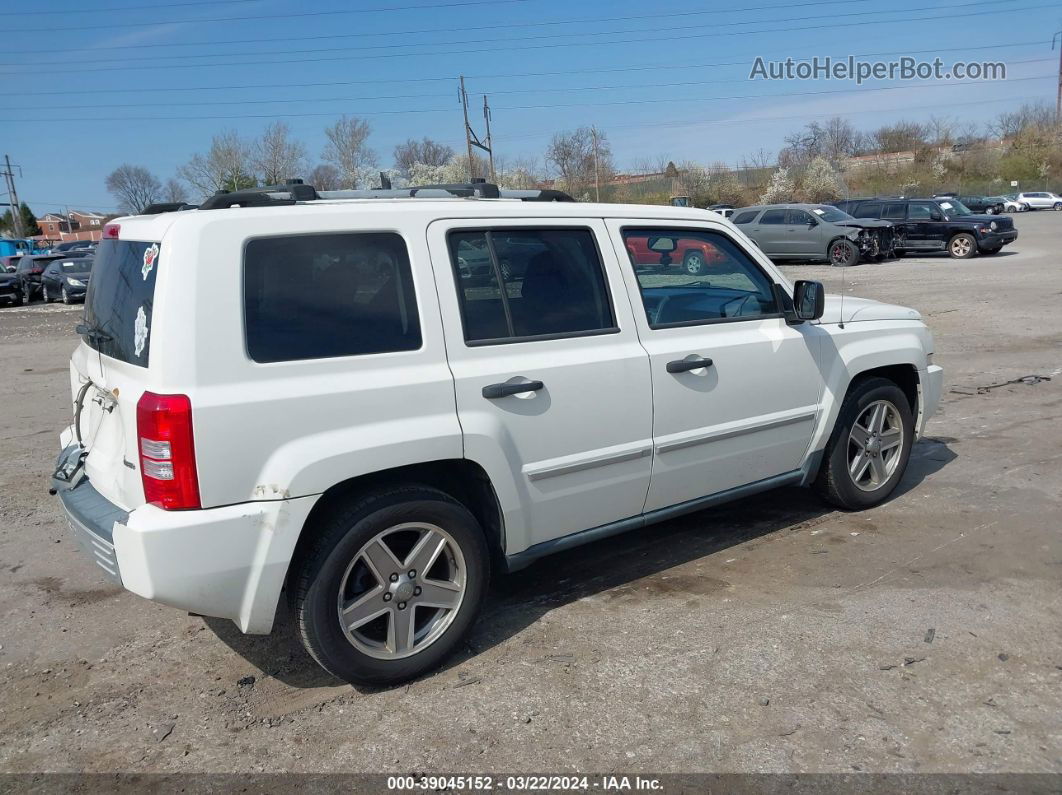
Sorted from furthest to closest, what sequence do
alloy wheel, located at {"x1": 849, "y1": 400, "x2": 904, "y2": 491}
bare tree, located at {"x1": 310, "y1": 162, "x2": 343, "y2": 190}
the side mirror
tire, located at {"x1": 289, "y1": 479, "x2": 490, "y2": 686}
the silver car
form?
bare tree, located at {"x1": 310, "y1": 162, "x2": 343, "y2": 190} → the silver car → alloy wheel, located at {"x1": 849, "y1": 400, "x2": 904, "y2": 491} → the side mirror → tire, located at {"x1": 289, "y1": 479, "x2": 490, "y2": 686}

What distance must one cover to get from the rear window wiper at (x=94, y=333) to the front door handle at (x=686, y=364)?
2.44m

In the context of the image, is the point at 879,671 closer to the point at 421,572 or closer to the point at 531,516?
the point at 531,516

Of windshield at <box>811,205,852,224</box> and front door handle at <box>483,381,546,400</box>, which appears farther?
windshield at <box>811,205,852,224</box>

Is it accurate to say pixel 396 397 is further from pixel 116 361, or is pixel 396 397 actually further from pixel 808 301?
pixel 808 301

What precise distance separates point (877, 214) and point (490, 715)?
2625 centimetres

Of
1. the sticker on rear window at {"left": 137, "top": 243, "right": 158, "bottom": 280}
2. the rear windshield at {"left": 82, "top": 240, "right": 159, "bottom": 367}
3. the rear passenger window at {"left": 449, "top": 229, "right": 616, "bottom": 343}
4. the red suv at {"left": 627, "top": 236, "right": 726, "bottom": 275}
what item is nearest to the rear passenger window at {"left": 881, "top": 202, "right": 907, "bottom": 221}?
the red suv at {"left": 627, "top": 236, "right": 726, "bottom": 275}

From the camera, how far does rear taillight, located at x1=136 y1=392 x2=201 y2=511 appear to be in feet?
9.94

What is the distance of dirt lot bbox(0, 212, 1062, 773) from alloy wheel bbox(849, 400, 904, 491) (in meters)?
0.25

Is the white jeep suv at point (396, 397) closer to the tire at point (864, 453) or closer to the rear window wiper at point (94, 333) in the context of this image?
the rear window wiper at point (94, 333)

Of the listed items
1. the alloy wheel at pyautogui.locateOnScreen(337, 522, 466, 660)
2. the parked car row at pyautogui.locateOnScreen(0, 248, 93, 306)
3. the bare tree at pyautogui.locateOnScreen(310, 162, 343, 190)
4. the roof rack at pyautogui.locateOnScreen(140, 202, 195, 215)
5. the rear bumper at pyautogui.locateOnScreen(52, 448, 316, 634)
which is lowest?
the alloy wheel at pyautogui.locateOnScreen(337, 522, 466, 660)

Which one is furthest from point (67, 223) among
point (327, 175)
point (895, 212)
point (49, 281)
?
point (895, 212)

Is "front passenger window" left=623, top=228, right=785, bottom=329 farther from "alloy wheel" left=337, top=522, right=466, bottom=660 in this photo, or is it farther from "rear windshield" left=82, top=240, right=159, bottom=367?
"rear windshield" left=82, top=240, right=159, bottom=367

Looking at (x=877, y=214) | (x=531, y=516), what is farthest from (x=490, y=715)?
(x=877, y=214)

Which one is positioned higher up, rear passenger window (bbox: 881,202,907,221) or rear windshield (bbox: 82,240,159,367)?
rear passenger window (bbox: 881,202,907,221)
